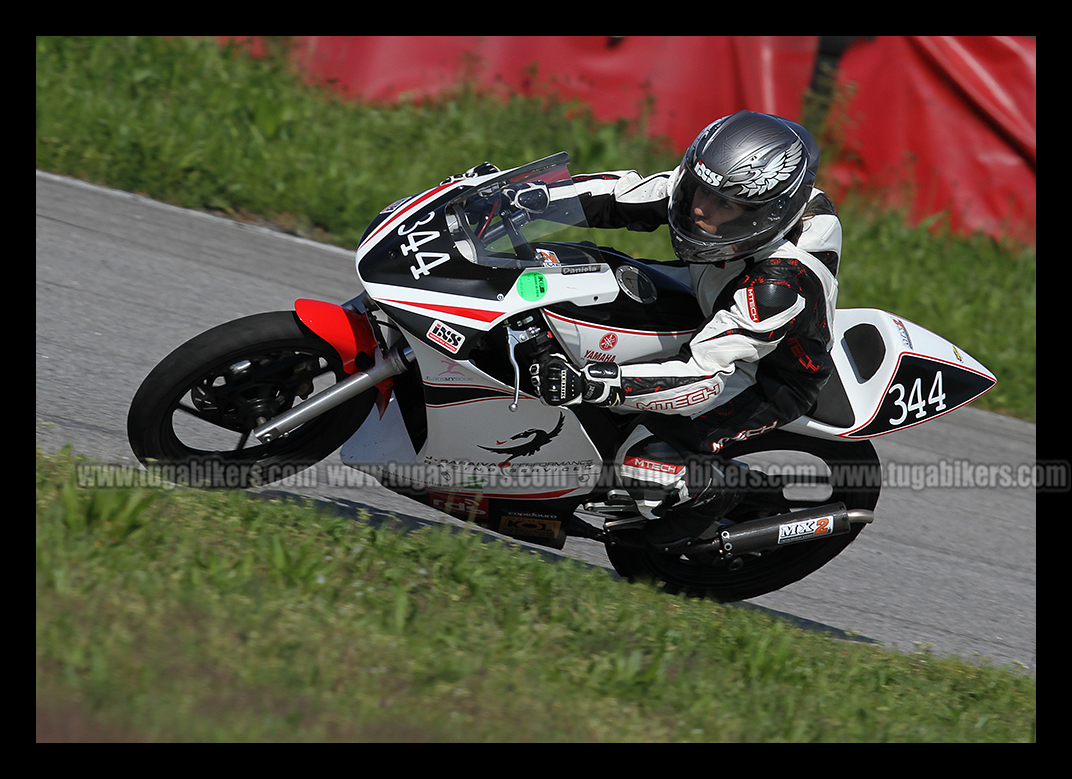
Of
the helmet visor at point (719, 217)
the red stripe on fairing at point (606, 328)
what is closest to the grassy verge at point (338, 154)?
the red stripe on fairing at point (606, 328)

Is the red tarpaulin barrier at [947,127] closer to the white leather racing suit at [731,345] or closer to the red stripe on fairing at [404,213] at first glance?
the white leather racing suit at [731,345]

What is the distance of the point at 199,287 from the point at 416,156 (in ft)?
9.59

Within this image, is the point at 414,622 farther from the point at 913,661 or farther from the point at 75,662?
the point at 913,661

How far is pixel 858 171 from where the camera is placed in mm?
8750

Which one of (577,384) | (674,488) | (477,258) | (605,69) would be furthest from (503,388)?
(605,69)

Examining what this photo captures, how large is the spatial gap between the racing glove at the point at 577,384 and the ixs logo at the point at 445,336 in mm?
284

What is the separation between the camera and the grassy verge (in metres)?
7.33

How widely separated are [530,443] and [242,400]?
102cm

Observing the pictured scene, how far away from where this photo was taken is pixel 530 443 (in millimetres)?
3783

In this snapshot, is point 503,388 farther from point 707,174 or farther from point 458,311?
point 707,174

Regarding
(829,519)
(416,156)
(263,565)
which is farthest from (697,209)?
(416,156)

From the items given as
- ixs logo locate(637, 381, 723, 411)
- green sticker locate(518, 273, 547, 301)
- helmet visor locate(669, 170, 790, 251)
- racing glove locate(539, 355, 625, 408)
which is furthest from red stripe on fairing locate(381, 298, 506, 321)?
helmet visor locate(669, 170, 790, 251)

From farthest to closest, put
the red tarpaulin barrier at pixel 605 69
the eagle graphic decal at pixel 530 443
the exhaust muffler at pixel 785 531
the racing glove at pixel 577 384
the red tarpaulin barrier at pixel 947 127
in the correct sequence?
1. the red tarpaulin barrier at pixel 605 69
2. the red tarpaulin barrier at pixel 947 127
3. the exhaust muffler at pixel 785 531
4. the eagle graphic decal at pixel 530 443
5. the racing glove at pixel 577 384

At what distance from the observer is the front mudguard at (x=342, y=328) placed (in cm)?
347
